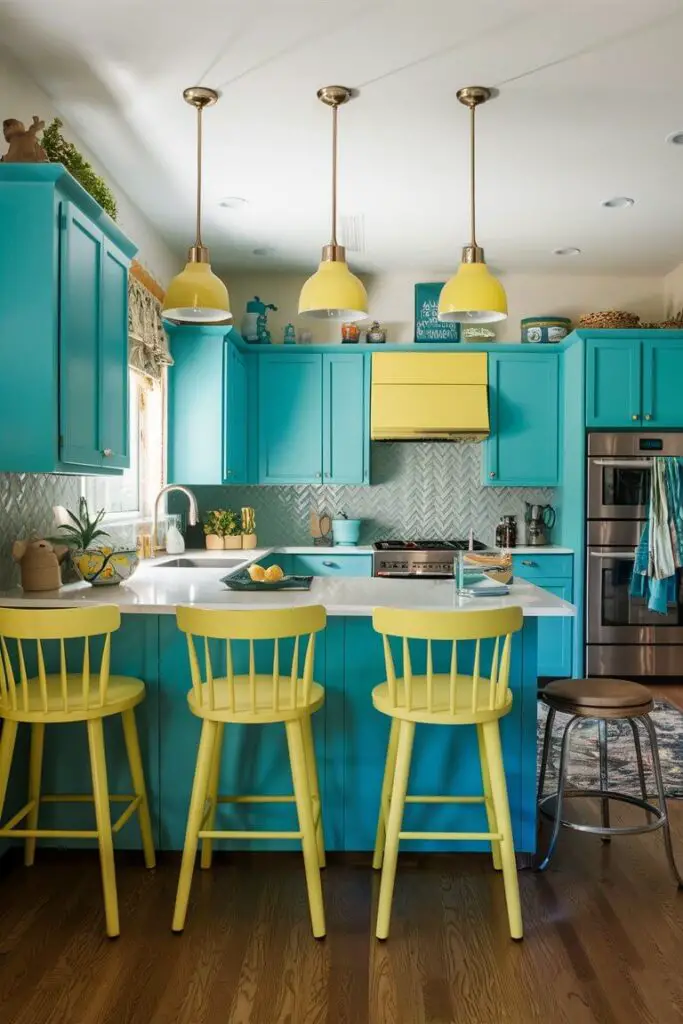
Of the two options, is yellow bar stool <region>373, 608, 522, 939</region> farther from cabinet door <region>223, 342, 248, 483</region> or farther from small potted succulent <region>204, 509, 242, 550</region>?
small potted succulent <region>204, 509, 242, 550</region>

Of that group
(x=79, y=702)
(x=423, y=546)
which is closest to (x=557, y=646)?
(x=423, y=546)

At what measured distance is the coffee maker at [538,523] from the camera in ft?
18.7

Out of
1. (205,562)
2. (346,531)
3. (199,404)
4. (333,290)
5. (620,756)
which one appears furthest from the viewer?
(346,531)

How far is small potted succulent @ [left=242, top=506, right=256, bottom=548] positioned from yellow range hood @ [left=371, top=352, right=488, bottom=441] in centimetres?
101

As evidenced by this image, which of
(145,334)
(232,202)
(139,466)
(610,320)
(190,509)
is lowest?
(190,509)

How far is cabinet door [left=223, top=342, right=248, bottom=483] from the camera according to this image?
5.07 m

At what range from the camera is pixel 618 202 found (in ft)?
14.7

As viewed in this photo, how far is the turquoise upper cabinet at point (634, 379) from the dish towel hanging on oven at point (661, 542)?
341mm

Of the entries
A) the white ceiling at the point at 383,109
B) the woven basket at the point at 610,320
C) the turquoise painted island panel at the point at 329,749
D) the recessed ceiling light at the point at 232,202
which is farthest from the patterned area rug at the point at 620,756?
the recessed ceiling light at the point at 232,202

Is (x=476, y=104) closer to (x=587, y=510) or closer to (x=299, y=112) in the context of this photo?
(x=299, y=112)

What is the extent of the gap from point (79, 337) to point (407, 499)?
3.50m

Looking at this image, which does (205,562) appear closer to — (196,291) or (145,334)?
(145,334)

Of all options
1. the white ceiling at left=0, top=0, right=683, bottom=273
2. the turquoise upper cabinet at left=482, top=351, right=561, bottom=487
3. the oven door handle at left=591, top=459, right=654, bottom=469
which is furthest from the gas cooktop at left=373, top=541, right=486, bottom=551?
the white ceiling at left=0, top=0, right=683, bottom=273

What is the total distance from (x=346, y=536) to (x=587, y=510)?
1636 mm
